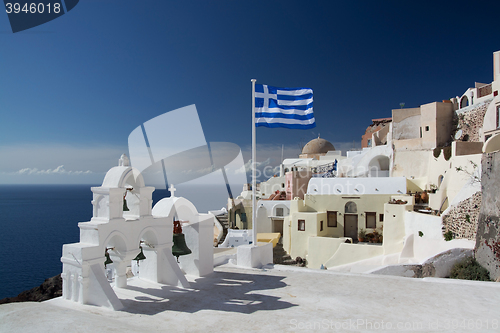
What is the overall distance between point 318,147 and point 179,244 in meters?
39.1

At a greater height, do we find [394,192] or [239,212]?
[394,192]

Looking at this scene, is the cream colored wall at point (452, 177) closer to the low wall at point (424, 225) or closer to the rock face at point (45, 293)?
the low wall at point (424, 225)

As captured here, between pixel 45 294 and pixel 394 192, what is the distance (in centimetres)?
2211

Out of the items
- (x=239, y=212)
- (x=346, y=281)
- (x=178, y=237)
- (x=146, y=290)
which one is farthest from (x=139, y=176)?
(x=239, y=212)

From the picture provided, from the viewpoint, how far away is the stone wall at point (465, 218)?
1319cm

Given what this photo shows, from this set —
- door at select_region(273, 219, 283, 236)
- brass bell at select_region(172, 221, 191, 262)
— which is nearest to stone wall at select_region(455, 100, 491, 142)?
door at select_region(273, 219, 283, 236)

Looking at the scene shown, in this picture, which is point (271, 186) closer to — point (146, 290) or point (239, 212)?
point (239, 212)

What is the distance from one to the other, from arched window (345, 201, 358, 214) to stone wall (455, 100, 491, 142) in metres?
9.09

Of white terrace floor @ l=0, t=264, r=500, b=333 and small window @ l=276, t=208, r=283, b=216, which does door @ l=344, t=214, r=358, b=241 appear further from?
white terrace floor @ l=0, t=264, r=500, b=333

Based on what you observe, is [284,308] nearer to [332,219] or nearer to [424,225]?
[424,225]

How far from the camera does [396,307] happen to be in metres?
5.88

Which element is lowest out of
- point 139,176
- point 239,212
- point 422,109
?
point 239,212

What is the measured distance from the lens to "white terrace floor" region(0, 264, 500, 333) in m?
4.88

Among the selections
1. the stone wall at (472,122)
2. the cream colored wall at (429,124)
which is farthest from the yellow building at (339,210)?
the stone wall at (472,122)
